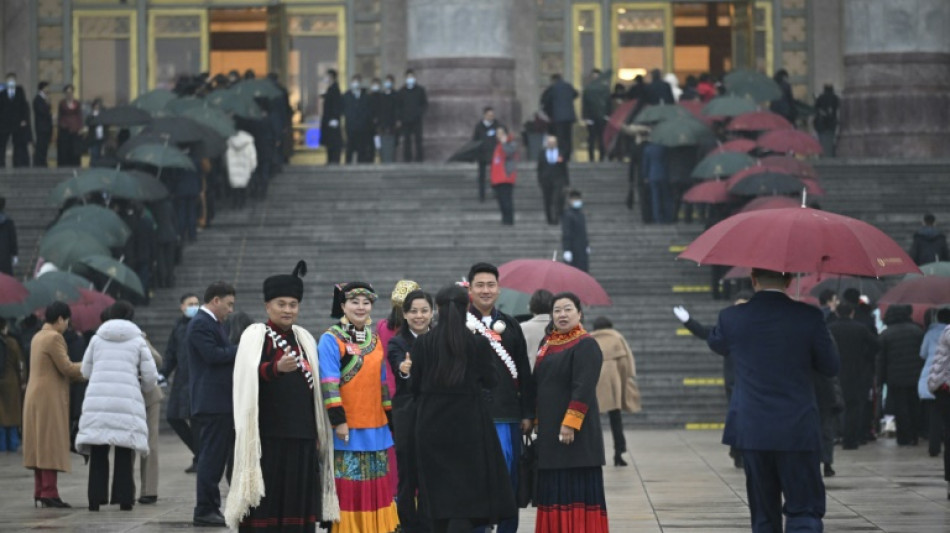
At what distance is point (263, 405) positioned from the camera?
10.8 metres

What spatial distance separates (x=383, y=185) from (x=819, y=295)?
1118 centimetres

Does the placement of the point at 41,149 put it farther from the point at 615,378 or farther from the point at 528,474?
the point at 528,474

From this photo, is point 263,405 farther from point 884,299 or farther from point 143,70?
point 143,70

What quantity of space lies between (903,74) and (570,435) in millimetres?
24349

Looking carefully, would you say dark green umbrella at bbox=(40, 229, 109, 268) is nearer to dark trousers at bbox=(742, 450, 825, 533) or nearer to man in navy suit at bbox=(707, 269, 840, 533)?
man in navy suit at bbox=(707, 269, 840, 533)

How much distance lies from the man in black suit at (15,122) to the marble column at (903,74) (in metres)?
14.1

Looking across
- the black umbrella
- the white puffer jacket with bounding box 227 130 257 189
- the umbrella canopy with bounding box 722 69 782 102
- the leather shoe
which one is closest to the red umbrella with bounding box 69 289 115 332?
the leather shoe

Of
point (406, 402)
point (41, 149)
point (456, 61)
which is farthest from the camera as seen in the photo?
point (456, 61)

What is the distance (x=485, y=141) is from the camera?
29719 mm

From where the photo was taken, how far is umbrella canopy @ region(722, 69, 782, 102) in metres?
32.3

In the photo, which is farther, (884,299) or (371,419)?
(884,299)

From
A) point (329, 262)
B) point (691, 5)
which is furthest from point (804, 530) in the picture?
point (691, 5)

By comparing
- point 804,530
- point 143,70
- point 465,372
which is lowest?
point 804,530

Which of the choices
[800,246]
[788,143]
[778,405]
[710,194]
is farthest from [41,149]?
[778,405]
